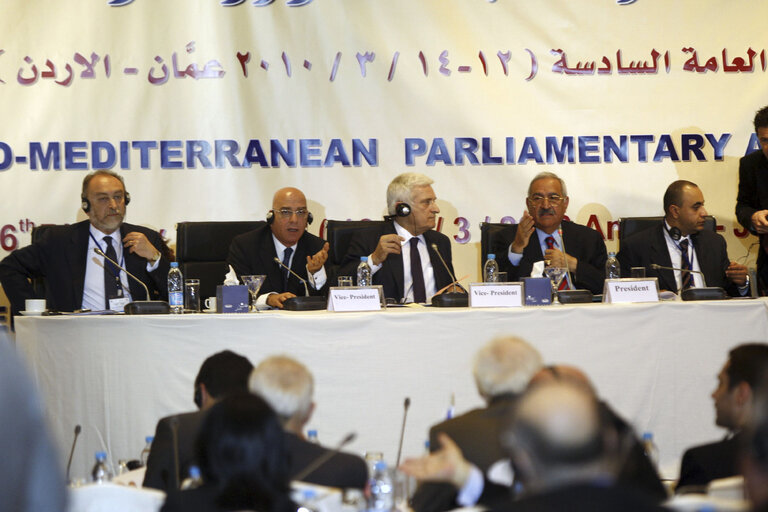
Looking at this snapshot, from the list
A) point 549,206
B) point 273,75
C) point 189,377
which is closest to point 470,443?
point 189,377

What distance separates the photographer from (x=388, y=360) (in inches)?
150

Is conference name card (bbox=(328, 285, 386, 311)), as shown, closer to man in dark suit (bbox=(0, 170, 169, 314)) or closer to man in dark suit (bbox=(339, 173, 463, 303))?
man in dark suit (bbox=(339, 173, 463, 303))

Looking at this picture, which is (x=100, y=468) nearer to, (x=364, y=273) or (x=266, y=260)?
(x=364, y=273)

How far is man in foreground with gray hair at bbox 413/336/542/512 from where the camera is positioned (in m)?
2.38

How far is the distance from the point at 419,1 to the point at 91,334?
302cm

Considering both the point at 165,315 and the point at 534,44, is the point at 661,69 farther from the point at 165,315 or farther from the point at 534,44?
the point at 165,315

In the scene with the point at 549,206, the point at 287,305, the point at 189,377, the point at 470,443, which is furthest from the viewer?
the point at 549,206

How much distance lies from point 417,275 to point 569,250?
0.82 m

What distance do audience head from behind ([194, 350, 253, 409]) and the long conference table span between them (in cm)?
96

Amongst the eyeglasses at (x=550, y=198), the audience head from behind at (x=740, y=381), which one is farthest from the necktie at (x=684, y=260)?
the audience head from behind at (x=740, y=381)

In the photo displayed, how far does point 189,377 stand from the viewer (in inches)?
150

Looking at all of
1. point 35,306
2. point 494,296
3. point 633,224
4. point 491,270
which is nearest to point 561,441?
point 494,296

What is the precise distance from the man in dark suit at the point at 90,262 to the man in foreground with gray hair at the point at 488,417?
2.68 m

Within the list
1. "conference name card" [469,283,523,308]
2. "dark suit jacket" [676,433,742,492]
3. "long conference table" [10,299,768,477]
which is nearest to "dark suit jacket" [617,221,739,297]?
"long conference table" [10,299,768,477]
